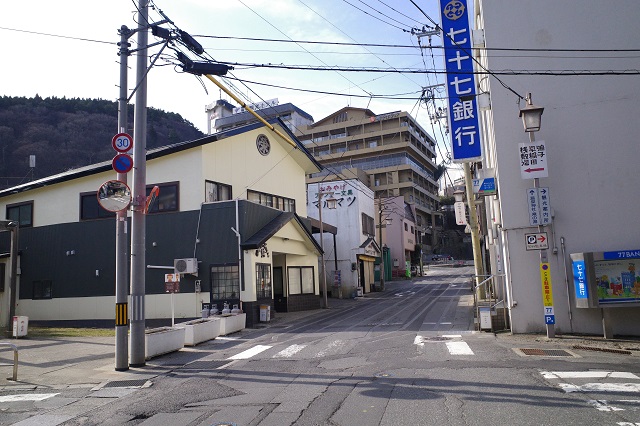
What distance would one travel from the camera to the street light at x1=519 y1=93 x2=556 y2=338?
12.1 m

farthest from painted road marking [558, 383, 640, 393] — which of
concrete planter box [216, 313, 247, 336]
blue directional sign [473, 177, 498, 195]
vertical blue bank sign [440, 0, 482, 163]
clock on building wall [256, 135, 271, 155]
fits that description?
clock on building wall [256, 135, 271, 155]

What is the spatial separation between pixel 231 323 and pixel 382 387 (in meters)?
10.6

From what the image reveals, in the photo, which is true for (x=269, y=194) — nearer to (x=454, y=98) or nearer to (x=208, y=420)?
(x=454, y=98)

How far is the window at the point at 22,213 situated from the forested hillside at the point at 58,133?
5234 centimetres

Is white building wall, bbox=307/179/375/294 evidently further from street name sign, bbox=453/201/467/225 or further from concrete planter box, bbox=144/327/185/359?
concrete planter box, bbox=144/327/185/359

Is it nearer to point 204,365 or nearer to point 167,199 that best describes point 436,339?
point 204,365

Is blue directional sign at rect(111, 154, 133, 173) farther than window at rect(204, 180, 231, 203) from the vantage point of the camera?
No

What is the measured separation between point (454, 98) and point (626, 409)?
37.0 feet

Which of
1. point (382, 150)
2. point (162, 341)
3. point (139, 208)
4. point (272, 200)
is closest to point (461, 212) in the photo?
point (272, 200)

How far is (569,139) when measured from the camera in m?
13.4

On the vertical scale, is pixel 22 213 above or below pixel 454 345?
above

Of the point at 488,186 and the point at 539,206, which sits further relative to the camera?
the point at 488,186

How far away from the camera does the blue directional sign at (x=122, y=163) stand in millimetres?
11141

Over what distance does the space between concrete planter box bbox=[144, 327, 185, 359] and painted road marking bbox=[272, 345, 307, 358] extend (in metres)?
3.06
